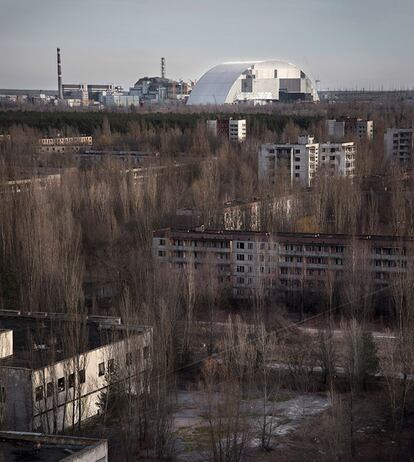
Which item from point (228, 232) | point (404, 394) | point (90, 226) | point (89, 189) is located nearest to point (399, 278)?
point (228, 232)

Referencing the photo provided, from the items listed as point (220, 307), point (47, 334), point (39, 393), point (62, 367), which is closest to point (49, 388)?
point (39, 393)

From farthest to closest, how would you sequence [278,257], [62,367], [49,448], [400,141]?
[400,141] < [278,257] < [62,367] < [49,448]

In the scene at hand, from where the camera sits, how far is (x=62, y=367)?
5535mm

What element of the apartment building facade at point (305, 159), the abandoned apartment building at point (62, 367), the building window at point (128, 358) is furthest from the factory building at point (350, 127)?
the building window at point (128, 358)

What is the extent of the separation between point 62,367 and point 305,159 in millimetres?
9773

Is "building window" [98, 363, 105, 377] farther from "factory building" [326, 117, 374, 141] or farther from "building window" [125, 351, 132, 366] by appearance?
"factory building" [326, 117, 374, 141]

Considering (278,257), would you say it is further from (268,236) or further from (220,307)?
(220,307)

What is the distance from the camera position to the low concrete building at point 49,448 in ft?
13.7

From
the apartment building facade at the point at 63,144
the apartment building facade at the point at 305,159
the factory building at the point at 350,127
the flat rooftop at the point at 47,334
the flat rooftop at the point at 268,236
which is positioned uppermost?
the factory building at the point at 350,127

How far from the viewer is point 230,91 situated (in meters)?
35.9

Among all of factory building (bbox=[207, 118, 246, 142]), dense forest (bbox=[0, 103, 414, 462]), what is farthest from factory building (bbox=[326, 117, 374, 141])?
dense forest (bbox=[0, 103, 414, 462])

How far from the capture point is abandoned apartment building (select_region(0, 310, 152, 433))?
5352 mm

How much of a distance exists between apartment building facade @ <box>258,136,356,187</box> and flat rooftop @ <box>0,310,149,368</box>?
770 cm

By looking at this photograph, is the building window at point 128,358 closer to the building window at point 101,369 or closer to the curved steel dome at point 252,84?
the building window at point 101,369
